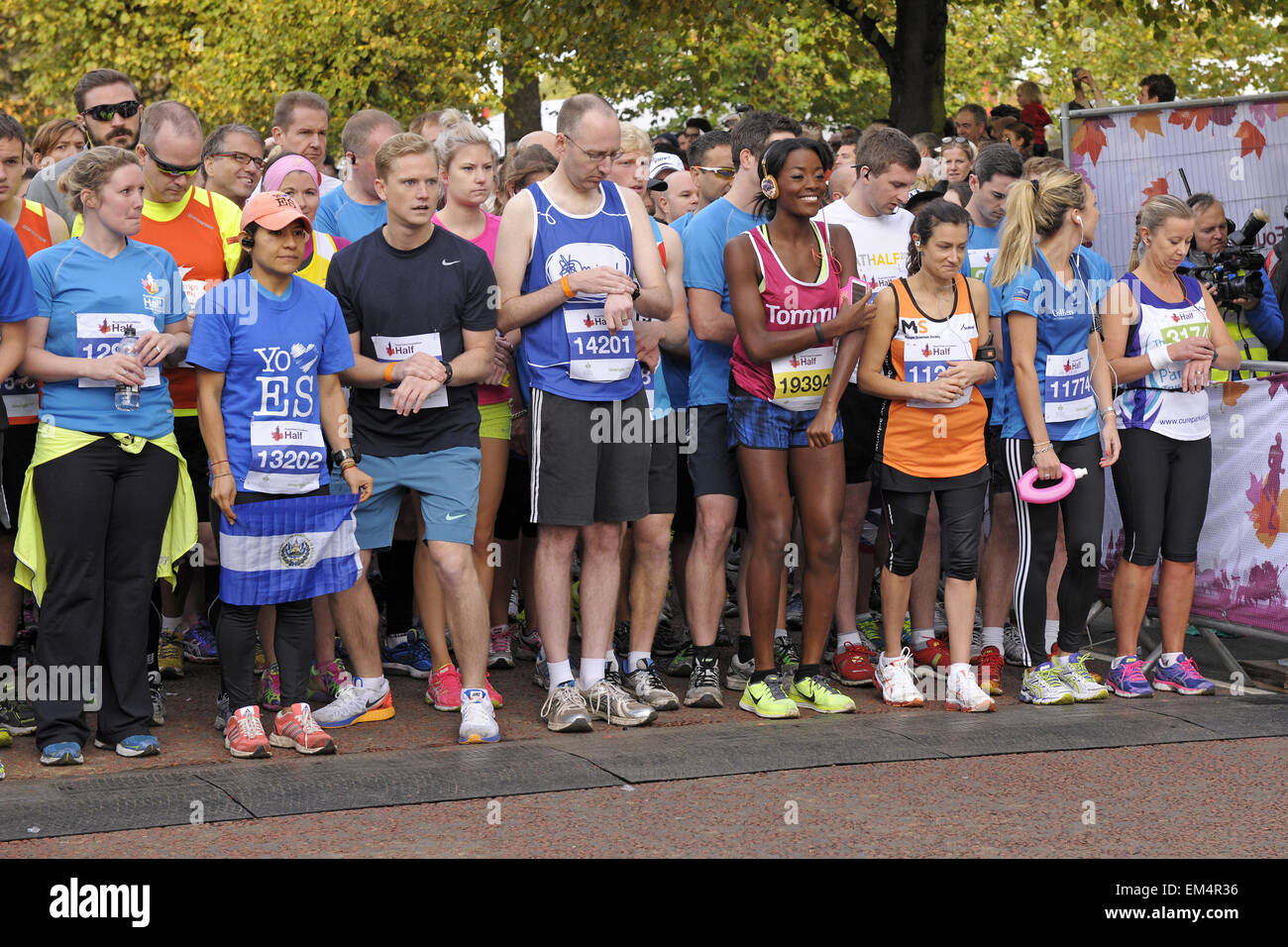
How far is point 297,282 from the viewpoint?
6363 millimetres

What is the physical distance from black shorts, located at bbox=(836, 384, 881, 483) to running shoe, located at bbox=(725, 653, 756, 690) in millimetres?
999

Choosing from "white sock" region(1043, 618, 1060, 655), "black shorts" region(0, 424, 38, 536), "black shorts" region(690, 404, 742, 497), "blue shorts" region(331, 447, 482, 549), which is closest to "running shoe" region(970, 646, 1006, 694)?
"white sock" region(1043, 618, 1060, 655)

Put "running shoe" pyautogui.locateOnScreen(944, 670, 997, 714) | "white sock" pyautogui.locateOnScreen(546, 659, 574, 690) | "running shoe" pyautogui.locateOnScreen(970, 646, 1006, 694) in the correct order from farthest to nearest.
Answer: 1. "running shoe" pyautogui.locateOnScreen(970, 646, 1006, 694)
2. "running shoe" pyautogui.locateOnScreen(944, 670, 997, 714)
3. "white sock" pyautogui.locateOnScreen(546, 659, 574, 690)

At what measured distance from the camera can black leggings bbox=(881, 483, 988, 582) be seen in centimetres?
716

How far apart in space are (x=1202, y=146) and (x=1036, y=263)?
244 centimetres

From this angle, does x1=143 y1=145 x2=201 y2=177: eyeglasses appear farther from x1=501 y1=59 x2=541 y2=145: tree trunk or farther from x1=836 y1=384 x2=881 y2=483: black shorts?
x1=501 y1=59 x2=541 y2=145: tree trunk

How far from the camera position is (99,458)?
607 centimetres

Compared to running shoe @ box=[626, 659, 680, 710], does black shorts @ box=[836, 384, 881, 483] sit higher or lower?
higher

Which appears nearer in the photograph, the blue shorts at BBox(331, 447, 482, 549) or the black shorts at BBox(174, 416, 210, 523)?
the blue shorts at BBox(331, 447, 482, 549)

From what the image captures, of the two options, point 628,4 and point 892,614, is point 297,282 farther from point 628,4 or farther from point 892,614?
point 628,4

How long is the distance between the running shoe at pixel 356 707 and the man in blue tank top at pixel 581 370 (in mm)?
660

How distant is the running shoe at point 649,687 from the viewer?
22.8 feet

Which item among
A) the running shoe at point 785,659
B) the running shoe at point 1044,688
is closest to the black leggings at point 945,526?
the running shoe at point 1044,688
